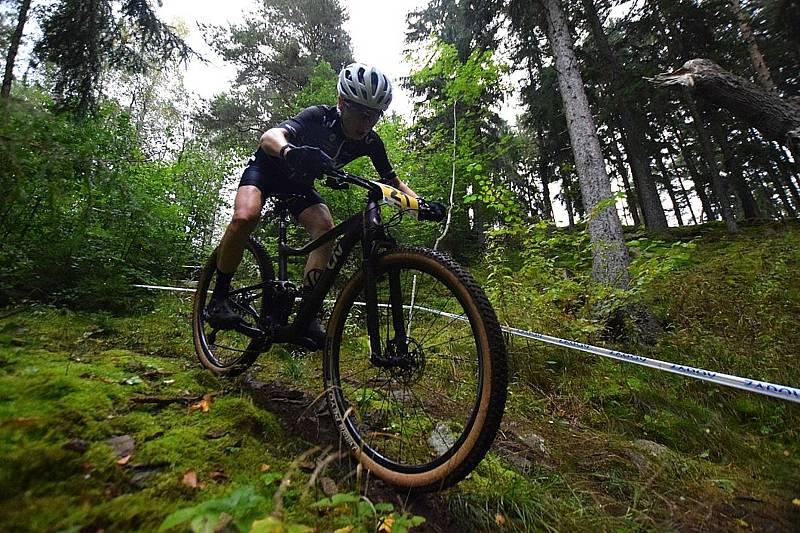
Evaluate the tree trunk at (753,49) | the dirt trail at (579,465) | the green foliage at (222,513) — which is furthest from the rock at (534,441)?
the tree trunk at (753,49)

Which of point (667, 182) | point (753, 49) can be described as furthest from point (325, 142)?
point (667, 182)

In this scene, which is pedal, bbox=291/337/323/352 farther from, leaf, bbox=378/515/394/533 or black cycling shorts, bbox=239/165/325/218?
leaf, bbox=378/515/394/533

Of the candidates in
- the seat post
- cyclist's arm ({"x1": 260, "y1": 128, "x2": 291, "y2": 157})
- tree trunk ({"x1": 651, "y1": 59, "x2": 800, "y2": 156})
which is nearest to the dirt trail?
the seat post

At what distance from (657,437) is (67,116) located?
7673mm

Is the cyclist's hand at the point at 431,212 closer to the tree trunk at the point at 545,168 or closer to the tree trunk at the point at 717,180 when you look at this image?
the tree trunk at the point at 545,168

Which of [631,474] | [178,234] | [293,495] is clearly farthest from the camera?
[178,234]

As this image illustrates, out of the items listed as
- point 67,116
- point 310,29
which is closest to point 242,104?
point 310,29

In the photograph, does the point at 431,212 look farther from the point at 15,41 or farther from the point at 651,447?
the point at 15,41

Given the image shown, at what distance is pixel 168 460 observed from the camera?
1384 mm

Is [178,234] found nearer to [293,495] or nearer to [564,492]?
[293,495]

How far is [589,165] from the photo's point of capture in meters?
6.00

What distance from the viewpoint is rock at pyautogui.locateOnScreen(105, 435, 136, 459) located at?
53.7 inches

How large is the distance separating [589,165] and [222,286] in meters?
5.74

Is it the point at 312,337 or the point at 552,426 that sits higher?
the point at 312,337
